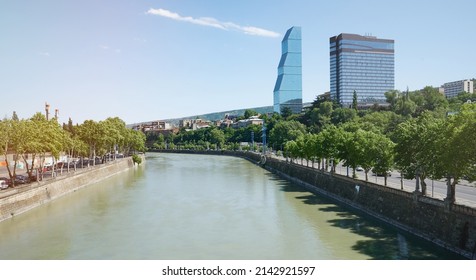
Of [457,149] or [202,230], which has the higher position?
[457,149]

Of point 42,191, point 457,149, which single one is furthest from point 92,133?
point 457,149

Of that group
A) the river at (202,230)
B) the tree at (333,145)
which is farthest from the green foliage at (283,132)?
the river at (202,230)

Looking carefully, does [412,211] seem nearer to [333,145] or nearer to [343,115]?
[333,145]

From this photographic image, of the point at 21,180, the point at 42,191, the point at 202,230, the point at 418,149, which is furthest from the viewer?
the point at 21,180

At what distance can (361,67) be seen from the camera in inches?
6639

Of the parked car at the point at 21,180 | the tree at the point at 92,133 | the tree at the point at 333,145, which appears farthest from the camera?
the tree at the point at 92,133

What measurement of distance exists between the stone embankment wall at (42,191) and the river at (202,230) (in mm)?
906

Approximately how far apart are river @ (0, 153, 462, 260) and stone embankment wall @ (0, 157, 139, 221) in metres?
0.91

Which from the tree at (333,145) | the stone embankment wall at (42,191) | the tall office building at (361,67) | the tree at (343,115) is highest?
the tall office building at (361,67)

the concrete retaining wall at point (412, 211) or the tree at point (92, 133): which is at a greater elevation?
the tree at point (92, 133)

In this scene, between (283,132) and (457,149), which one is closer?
(457,149)

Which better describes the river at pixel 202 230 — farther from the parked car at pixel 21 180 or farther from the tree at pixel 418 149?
the tree at pixel 418 149

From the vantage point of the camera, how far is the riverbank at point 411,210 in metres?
23.0

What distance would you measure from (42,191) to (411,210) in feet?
101
